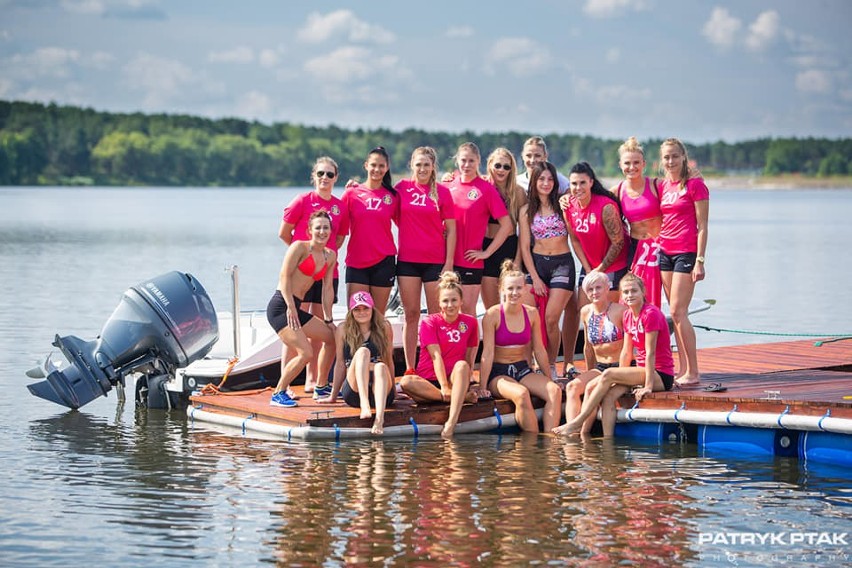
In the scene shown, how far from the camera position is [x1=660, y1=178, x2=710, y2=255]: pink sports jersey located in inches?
404

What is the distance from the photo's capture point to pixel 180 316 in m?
11.5

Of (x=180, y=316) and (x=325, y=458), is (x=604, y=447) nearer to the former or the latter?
(x=325, y=458)

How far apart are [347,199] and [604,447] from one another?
2929mm

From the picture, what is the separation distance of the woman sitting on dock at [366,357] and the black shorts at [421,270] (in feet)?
2.15

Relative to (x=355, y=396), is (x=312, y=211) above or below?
above

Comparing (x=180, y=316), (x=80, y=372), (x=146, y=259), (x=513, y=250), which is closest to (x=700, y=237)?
(x=513, y=250)

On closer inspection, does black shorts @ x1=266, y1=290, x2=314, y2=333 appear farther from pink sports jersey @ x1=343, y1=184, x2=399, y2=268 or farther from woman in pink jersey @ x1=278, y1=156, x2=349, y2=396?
pink sports jersey @ x1=343, y1=184, x2=399, y2=268

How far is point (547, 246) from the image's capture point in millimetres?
10734

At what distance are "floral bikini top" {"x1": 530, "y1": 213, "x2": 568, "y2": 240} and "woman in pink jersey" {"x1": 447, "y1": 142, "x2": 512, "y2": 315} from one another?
0.23 meters

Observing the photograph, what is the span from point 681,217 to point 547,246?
1148 mm

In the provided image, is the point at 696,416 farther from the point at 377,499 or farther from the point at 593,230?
the point at 377,499

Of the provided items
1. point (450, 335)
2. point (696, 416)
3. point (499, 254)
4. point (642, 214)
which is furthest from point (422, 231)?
point (696, 416)

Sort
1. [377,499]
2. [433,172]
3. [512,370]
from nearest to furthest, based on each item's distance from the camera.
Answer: [377,499]
[512,370]
[433,172]

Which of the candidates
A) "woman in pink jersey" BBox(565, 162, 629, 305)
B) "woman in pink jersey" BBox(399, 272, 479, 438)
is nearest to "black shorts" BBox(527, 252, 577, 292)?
"woman in pink jersey" BBox(565, 162, 629, 305)
